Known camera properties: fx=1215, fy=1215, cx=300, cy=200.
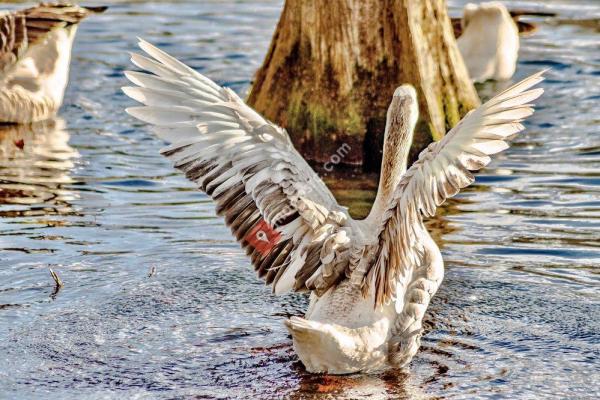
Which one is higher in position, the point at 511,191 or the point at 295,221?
the point at 295,221

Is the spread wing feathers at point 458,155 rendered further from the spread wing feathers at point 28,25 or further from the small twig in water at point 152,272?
the spread wing feathers at point 28,25

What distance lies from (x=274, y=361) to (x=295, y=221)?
0.84 metres

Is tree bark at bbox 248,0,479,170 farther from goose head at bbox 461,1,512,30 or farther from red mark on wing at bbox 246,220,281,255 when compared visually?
red mark on wing at bbox 246,220,281,255

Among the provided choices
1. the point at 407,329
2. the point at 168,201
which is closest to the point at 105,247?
the point at 168,201

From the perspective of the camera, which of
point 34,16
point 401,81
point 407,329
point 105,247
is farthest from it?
point 34,16

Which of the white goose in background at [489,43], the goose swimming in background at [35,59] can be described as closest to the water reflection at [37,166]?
the goose swimming in background at [35,59]

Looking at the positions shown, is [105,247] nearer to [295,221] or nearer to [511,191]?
[295,221]

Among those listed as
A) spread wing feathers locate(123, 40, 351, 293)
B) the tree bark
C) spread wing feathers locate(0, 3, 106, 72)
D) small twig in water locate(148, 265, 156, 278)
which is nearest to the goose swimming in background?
spread wing feathers locate(0, 3, 106, 72)

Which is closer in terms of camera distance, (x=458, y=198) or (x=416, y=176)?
(x=416, y=176)

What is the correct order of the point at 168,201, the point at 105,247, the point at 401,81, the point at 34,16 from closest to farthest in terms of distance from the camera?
the point at 105,247 → the point at 168,201 → the point at 401,81 → the point at 34,16

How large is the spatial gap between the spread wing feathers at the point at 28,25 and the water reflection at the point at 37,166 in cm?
78

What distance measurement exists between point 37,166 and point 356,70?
3.03m

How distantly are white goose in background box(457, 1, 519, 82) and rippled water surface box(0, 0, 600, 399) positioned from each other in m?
1.41

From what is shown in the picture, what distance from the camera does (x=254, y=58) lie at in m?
15.2
